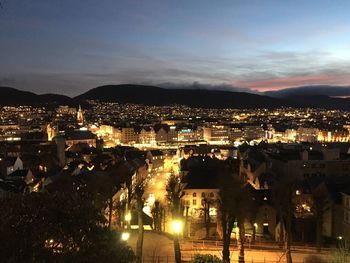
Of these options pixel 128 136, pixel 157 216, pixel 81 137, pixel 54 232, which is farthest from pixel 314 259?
pixel 128 136

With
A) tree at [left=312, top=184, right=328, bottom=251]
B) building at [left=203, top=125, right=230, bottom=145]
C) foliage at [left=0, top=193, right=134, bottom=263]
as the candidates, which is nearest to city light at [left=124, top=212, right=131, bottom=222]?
tree at [left=312, top=184, right=328, bottom=251]

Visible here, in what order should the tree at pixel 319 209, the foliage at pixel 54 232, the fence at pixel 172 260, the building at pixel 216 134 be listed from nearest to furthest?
the foliage at pixel 54 232
the fence at pixel 172 260
the tree at pixel 319 209
the building at pixel 216 134

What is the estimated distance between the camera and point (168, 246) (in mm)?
19531

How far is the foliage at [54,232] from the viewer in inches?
307

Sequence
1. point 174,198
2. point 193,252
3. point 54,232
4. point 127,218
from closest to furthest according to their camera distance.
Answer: point 54,232 → point 174,198 → point 193,252 → point 127,218

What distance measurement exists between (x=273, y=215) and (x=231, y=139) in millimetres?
92197

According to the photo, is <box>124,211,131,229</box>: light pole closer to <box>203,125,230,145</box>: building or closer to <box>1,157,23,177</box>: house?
<box>1,157,23,177</box>: house

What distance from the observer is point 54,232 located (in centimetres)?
856

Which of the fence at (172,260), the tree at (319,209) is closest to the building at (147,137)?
the tree at (319,209)

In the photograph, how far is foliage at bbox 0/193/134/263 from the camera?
780 centimetres

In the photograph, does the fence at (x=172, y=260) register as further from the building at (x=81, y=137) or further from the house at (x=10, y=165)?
the building at (x=81, y=137)

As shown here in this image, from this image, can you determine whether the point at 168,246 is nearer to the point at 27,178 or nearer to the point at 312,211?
the point at 312,211

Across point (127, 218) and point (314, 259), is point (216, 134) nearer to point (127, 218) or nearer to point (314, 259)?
point (127, 218)

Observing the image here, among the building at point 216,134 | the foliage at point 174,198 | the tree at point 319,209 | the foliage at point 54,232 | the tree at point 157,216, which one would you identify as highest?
the foliage at point 54,232
